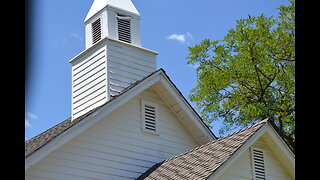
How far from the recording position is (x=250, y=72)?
2503cm

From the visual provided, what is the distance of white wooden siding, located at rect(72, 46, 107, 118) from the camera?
Result: 14758mm

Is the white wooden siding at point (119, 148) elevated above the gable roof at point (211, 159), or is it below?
above

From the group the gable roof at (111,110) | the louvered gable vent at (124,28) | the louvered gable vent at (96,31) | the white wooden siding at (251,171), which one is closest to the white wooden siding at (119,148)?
the gable roof at (111,110)

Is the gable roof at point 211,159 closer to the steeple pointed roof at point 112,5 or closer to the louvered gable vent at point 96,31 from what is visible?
the louvered gable vent at point 96,31

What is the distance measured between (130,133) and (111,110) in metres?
0.95

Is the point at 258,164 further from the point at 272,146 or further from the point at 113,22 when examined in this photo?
the point at 113,22

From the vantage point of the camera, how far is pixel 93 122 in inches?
491

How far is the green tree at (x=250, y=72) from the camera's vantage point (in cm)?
2467

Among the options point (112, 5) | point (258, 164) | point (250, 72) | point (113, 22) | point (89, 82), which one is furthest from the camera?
point (250, 72)

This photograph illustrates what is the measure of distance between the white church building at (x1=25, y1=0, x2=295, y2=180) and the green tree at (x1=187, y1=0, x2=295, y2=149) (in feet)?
31.6

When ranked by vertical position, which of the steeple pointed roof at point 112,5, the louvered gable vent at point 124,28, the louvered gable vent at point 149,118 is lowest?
the louvered gable vent at point 149,118

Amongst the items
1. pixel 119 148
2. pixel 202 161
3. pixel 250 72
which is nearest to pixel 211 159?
pixel 202 161

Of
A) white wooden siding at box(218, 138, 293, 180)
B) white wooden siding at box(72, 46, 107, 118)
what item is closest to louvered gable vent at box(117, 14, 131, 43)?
white wooden siding at box(72, 46, 107, 118)
